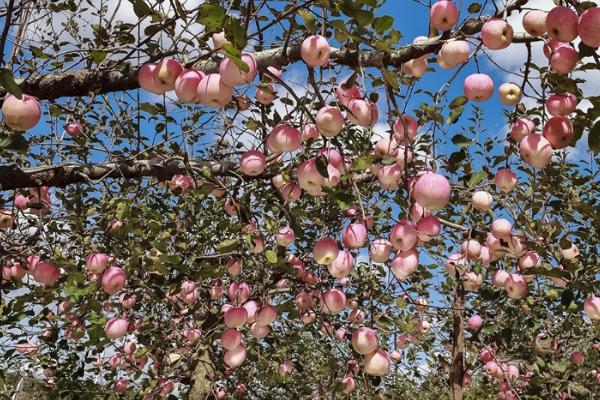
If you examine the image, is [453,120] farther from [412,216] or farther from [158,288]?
[158,288]

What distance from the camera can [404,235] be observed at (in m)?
1.60

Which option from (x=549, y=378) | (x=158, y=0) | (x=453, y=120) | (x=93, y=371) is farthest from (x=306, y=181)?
(x=93, y=371)

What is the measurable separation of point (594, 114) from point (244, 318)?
145 cm

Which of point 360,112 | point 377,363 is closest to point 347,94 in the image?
point 360,112

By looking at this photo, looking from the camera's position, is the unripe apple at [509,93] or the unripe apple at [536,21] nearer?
the unripe apple at [536,21]

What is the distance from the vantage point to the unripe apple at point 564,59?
59.6 inches

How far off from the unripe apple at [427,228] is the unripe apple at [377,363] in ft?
1.65

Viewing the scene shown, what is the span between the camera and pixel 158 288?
8.70ft

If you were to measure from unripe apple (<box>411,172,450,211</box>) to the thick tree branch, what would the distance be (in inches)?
14.1

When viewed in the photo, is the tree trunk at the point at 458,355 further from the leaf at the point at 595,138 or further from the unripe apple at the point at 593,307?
the leaf at the point at 595,138

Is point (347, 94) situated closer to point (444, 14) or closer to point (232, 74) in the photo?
point (444, 14)

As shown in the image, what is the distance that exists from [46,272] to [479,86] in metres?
2.00

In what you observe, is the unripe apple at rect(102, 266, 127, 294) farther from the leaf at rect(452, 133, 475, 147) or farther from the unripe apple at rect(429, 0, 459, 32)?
the unripe apple at rect(429, 0, 459, 32)

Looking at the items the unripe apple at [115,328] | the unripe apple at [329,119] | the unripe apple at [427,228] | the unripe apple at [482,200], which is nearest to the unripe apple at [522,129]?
the unripe apple at [482,200]
